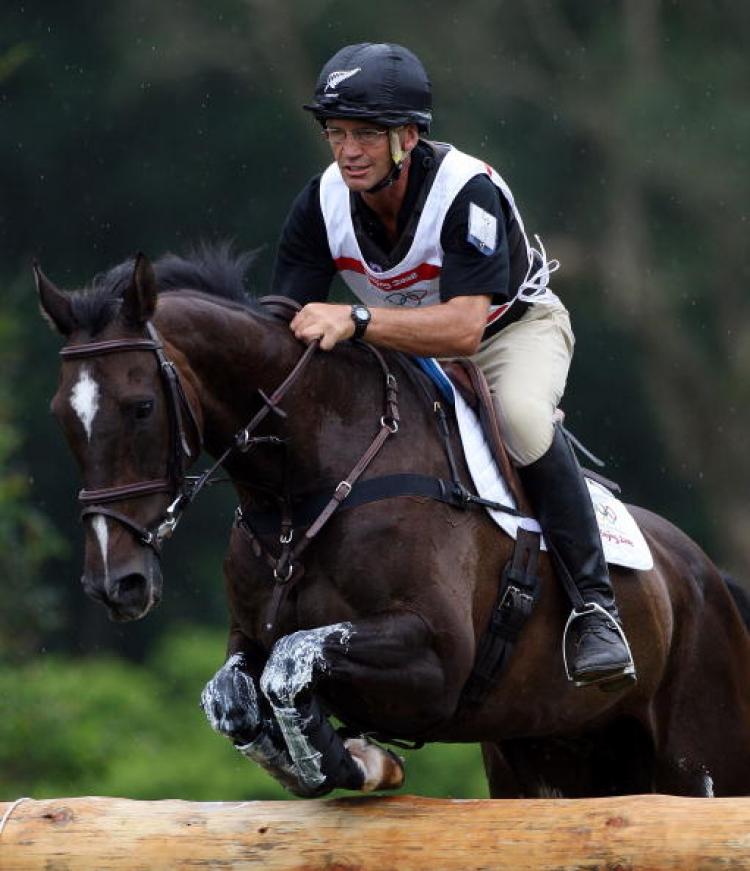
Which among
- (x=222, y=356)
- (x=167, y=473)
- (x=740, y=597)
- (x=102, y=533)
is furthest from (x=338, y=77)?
(x=740, y=597)

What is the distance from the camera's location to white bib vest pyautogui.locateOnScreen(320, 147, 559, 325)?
625cm

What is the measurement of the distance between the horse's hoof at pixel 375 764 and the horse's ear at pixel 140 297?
5.03 feet

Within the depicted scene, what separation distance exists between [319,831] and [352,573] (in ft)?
2.63

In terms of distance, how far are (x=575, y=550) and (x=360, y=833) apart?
4.68 feet

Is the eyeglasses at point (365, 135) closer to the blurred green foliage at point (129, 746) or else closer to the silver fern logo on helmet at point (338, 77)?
the silver fern logo on helmet at point (338, 77)

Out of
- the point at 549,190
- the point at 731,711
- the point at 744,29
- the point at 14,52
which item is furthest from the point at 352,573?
the point at 744,29

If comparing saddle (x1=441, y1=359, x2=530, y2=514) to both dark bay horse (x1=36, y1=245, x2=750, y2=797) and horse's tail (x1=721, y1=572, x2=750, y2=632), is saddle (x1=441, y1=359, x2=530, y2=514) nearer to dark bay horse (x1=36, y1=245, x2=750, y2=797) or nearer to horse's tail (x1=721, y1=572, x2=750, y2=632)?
dark bay horse (x1=36, y1=245, x2=750, y2=797)

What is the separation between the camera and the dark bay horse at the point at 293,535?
5.52 meters

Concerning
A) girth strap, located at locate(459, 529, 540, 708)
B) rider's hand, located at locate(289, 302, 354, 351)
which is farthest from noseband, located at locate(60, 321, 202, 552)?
girth strap, located at locate(459, 529, 540, 708)

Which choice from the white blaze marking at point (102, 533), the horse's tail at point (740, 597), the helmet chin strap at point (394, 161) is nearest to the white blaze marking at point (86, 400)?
the white blaze marking at point (102, 533)

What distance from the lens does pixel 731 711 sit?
7.52 metres

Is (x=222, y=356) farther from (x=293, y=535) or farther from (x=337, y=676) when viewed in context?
(x=337, y=676)

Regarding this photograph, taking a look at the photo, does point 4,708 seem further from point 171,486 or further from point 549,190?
point 549,190

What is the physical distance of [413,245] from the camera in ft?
20.6
